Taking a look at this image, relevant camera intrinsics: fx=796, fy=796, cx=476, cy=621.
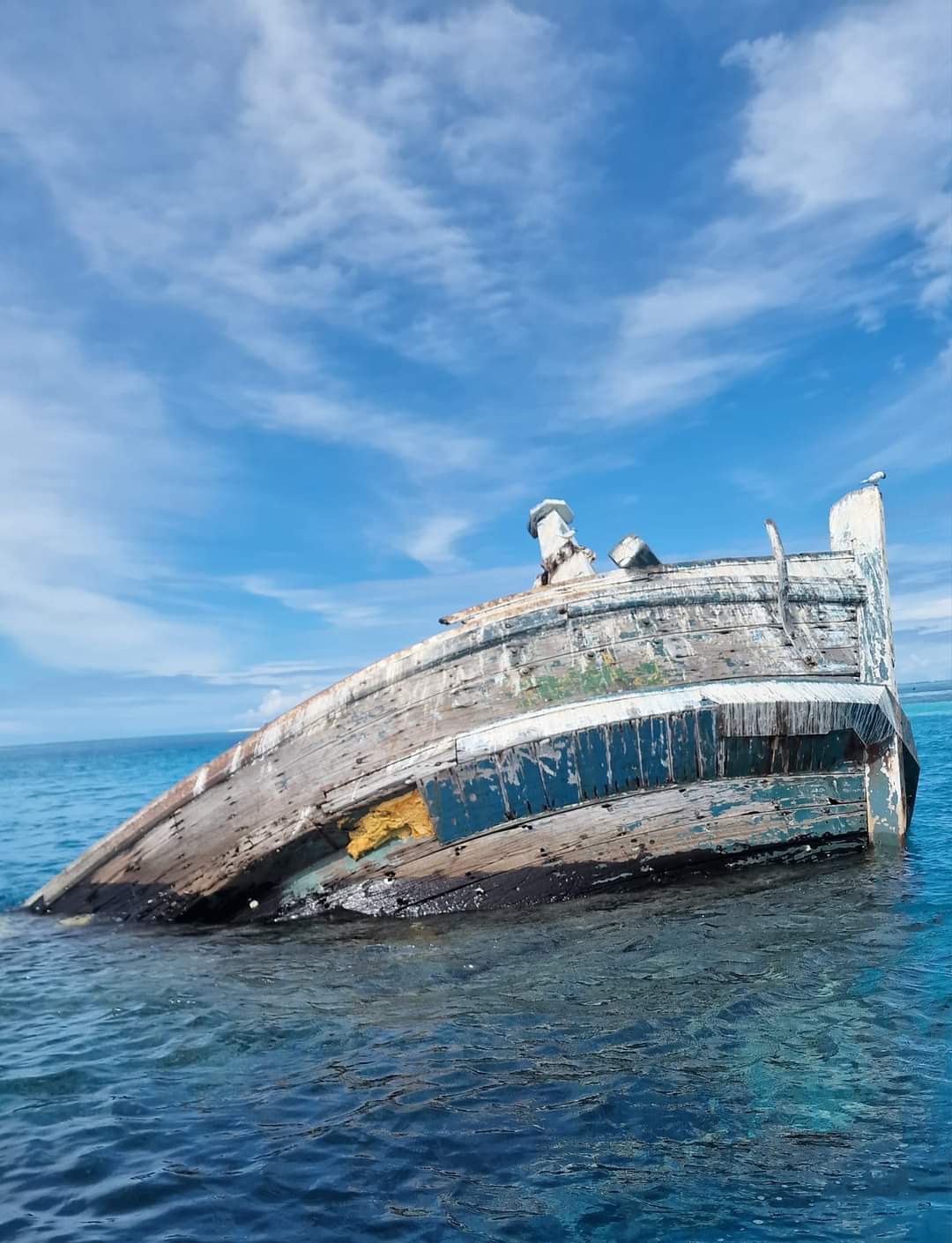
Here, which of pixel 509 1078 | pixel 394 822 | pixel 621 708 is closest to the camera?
pixel 509 1078

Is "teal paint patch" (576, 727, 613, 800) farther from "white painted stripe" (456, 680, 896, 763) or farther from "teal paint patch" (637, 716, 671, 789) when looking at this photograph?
"teal paint patch" (637, 716, 671, 789)

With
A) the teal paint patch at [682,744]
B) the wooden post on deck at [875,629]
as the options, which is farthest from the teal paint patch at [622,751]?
the wooden post on deck at [875,629]

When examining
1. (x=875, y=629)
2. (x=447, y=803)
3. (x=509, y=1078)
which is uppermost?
(x=875, y=629)

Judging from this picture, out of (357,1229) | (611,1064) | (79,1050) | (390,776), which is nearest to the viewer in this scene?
(357,1229)

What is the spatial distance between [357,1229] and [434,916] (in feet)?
12.6

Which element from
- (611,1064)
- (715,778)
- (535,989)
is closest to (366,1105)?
(611,1064)

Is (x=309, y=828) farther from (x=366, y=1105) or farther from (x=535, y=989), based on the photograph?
(x=366, y=1105)

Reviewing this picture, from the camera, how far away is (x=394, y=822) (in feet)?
21.0

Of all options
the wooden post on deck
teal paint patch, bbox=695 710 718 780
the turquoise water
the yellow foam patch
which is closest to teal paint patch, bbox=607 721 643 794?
teal paint patch, bbox=695 710 718 780

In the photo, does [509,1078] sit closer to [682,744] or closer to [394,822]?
[394,822]

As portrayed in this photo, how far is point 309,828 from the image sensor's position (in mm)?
6477

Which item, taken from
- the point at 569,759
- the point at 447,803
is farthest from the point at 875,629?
the point at 447,803

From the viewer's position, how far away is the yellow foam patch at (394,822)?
6.34 m

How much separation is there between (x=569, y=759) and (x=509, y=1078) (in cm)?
288
